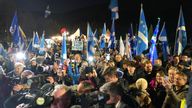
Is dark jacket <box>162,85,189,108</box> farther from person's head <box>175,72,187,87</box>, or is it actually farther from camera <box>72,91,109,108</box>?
camera <box>72,91,109,108</box>

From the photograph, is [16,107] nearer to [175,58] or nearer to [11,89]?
[11,89]

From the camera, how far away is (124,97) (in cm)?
526

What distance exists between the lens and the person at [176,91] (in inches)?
228

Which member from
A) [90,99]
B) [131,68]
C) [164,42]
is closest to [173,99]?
[90,99]

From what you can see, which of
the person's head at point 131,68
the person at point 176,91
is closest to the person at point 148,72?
the person's head at point 131,68

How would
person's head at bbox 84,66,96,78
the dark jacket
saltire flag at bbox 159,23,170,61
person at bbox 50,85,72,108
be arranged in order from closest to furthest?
1. person at bbox 50,85,72,108
2. the dark jacket
3. person's head at bbox 84,66,96,78
4. saltire flag at bbox 159,23,170,61

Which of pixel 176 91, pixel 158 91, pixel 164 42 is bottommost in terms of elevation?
pixel 158 91

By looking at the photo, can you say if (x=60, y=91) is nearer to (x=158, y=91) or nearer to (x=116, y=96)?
(x=116, y=96)

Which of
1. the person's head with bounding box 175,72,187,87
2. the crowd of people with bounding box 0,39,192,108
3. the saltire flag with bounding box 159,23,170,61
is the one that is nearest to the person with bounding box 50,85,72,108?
the crowd of people with bounding box 0,39,192,108

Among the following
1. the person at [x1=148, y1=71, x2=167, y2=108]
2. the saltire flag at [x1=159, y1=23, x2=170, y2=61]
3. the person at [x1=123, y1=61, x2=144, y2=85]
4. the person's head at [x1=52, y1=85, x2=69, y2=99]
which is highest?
the saltire flag at [x1=159, y1=23, x2=170, y2=61]

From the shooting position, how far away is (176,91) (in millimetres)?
6227

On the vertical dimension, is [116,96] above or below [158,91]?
above

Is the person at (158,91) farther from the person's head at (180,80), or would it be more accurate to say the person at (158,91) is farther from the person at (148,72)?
the person at (148,72)

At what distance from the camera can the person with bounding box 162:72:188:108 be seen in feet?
19.0
